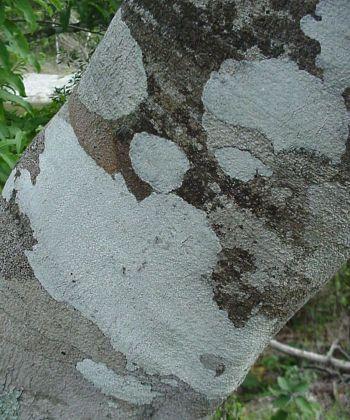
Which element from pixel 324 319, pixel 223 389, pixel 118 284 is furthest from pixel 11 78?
pixel 324 319

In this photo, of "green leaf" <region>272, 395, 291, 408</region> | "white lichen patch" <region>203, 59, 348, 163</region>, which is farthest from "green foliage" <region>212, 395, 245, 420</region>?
"white lichen patch" <region>203, 59, 348, 163</region>

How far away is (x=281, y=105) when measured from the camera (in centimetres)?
53

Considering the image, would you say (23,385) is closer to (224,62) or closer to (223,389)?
(223,389)

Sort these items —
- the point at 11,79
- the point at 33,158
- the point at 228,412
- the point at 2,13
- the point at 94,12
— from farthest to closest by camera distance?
1. the point at 94,12
2. the point at 228,412
3. the point at 11,79
4. the point at 2,13
5. the point at 33,158

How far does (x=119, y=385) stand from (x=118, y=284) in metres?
0.15

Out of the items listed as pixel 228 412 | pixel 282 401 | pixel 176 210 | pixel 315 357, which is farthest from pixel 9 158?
pixel 315 357

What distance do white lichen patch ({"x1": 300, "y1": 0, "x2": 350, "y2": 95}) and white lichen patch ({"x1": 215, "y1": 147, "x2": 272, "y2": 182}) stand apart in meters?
0.10

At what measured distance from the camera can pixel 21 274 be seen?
733 millimetres

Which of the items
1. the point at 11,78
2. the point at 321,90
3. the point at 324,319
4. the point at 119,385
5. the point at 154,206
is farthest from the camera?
the point at 324,319

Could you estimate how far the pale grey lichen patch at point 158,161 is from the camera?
59cm

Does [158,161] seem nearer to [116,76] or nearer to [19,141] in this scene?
[116,76]

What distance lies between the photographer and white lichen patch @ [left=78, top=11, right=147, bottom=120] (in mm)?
595

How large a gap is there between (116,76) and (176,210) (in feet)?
0.53

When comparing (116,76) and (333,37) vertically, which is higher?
(333,37)
